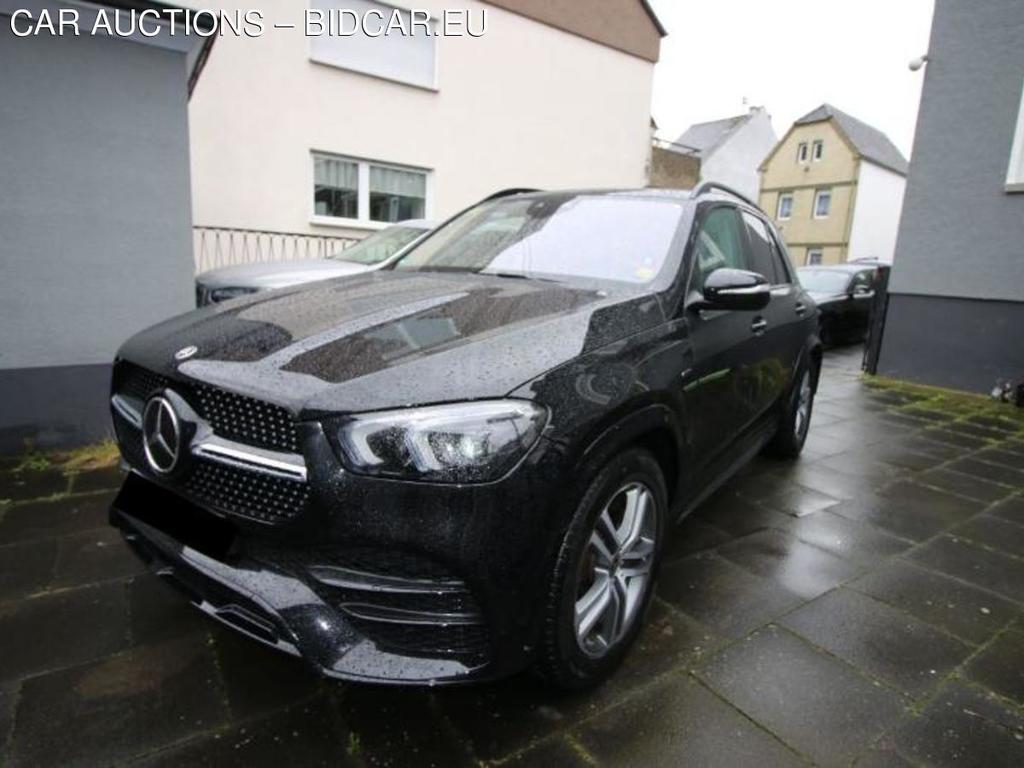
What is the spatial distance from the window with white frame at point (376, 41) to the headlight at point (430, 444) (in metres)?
10.3

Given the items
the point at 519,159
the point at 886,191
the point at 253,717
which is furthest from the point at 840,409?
the point at 886,191

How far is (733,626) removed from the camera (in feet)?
7.94

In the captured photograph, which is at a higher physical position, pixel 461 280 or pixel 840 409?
pixel 461 280

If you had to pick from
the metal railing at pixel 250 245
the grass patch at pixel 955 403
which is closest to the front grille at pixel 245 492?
the grass patch at pixel 955 403

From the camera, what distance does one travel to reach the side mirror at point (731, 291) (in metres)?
2.39

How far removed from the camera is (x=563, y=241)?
2799mm

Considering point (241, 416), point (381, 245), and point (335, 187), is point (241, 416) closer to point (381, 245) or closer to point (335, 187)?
point (381, 245)

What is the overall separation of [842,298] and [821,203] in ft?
91.9

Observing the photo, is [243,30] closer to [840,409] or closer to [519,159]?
[519,159]

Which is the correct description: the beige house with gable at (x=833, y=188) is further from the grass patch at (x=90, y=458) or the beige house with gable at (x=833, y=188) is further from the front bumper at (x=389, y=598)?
the front bumper at (x=389, y=598)

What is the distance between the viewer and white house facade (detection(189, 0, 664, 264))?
30.9 ft

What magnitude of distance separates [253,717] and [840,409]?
20.1 feet

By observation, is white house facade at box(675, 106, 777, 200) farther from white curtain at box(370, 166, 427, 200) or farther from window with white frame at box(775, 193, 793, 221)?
white curtain at box(370, 166, 427, 200)

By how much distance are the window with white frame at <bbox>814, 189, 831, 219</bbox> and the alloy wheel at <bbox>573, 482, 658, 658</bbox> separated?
123 ft
